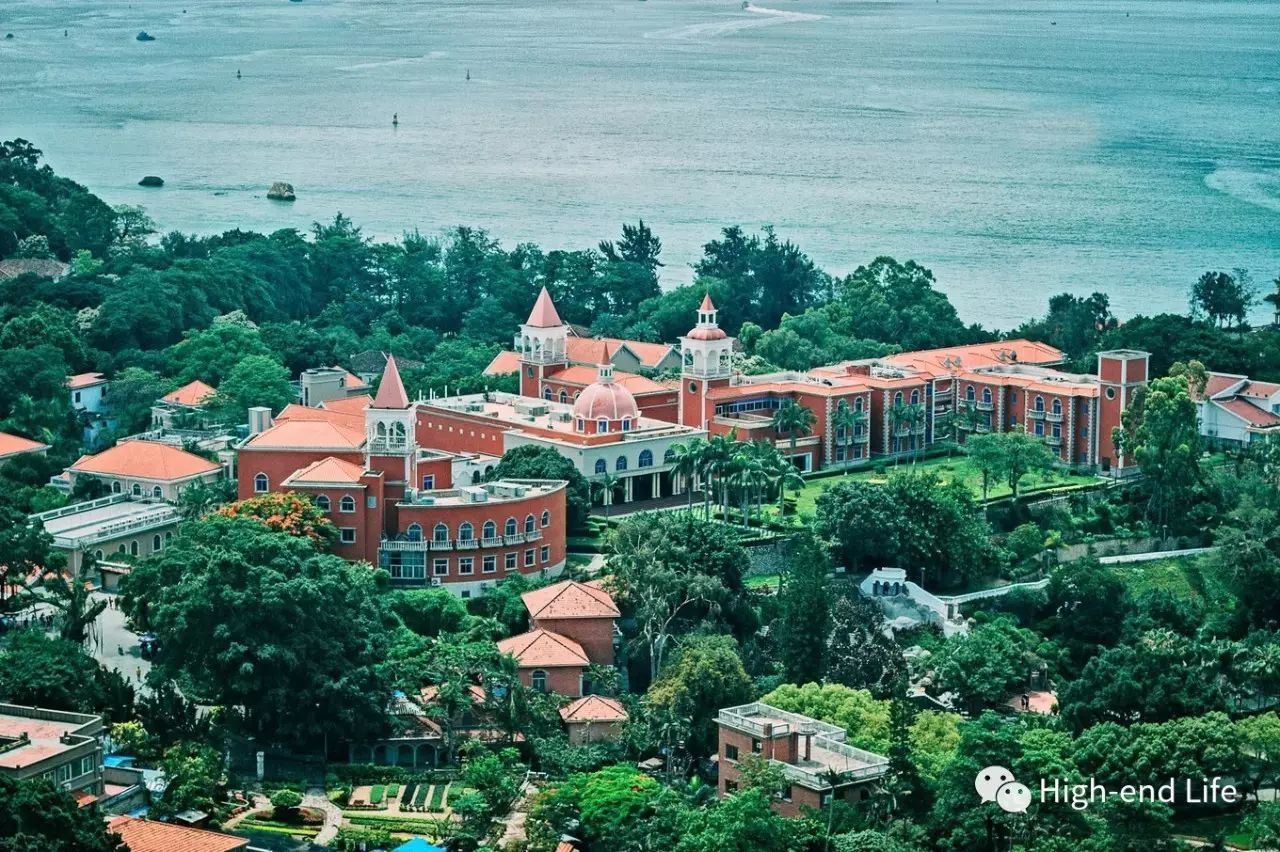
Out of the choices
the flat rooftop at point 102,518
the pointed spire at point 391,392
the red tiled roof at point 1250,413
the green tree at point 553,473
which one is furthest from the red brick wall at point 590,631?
the red tiled roof at point 1250,413

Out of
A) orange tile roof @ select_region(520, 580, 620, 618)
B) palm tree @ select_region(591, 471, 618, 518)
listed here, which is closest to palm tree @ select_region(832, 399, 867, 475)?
palm tree @ select_region(591, 471, 618, 518)

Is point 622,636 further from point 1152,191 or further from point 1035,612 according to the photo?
point 1152,191

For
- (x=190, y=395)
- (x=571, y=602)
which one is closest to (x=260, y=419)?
(x=190, y=395)

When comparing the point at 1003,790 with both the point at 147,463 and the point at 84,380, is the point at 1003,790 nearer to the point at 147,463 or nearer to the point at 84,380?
the point at 147,463

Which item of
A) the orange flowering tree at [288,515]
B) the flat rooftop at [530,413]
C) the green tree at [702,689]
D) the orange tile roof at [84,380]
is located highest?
the orange tile roof at [84,380]

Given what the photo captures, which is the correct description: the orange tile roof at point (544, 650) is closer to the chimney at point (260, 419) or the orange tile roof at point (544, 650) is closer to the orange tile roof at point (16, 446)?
the chimney at point (260, 419)
